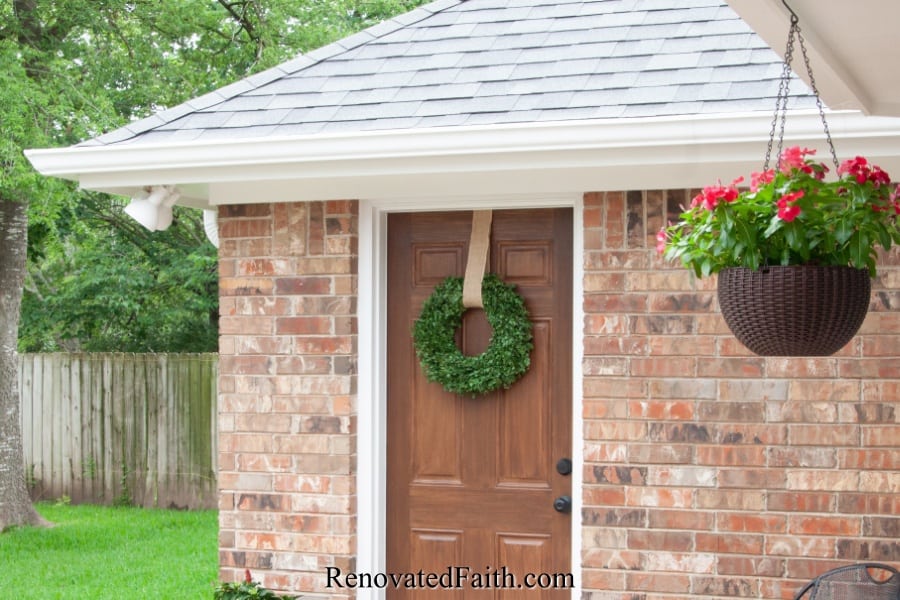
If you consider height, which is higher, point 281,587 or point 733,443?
point 733,443

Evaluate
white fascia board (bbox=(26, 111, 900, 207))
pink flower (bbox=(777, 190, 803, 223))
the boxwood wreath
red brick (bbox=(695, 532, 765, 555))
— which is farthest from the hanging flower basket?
the boxwood wreath

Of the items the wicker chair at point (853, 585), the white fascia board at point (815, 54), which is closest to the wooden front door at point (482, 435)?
the wicker chair at point (853, 585)

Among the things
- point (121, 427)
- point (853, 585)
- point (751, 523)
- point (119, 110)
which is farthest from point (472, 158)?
point (119, 110)

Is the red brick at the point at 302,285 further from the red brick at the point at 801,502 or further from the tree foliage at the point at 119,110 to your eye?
the tree foliage at the point at 119,110

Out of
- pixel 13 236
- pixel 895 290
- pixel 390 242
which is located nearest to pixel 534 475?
pixel 390 242

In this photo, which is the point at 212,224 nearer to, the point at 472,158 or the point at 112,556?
the point at 472,158

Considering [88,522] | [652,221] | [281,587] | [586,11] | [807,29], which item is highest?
[586,11]

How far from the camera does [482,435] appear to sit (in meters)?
4.91

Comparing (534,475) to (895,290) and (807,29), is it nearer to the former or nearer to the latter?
(895,290)

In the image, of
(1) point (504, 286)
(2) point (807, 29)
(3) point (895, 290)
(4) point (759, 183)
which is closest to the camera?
(2) point (807, 29)

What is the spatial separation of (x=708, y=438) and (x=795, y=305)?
150 centimetres

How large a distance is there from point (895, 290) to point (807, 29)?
1761 millimetres

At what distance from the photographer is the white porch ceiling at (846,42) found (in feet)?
8.97

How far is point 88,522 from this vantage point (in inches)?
402
